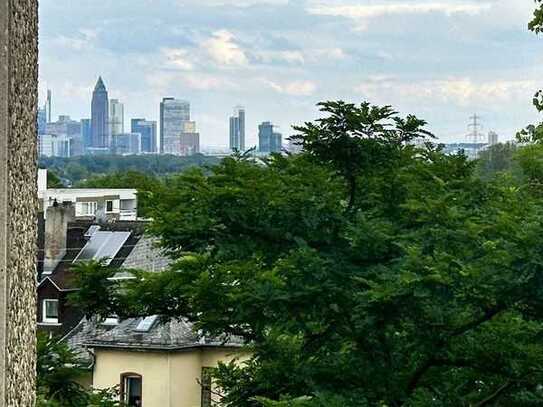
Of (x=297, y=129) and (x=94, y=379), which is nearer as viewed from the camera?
(x=297, y=129)

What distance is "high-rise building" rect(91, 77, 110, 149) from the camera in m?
A: 108

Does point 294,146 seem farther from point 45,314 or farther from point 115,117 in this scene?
point 115,117

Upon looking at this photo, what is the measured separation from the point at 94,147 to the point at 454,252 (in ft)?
397

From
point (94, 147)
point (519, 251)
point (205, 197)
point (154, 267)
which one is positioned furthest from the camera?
point (94, 147)

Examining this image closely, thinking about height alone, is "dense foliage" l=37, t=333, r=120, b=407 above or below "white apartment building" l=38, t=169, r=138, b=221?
below

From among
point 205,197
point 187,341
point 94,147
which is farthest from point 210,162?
point 94,147

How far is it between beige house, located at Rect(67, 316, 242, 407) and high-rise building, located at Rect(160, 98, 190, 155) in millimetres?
58684

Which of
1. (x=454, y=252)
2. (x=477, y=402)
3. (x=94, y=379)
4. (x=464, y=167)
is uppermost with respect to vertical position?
(x=464, y=167)

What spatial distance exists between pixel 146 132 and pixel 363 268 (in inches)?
4805

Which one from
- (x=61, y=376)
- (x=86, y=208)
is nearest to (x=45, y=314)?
(x=61, y=376)

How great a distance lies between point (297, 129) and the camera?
37.9 feet

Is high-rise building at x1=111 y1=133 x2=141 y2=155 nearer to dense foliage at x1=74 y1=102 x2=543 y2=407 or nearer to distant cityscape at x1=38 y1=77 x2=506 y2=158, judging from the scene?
distant cityscape at x1=38 y1=77 x2=506 y2=158

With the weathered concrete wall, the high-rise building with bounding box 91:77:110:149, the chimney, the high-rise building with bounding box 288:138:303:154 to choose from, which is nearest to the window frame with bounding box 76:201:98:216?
the high-rise building with bounding box 91:77:110:149

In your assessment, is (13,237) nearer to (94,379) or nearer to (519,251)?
(519,251)
